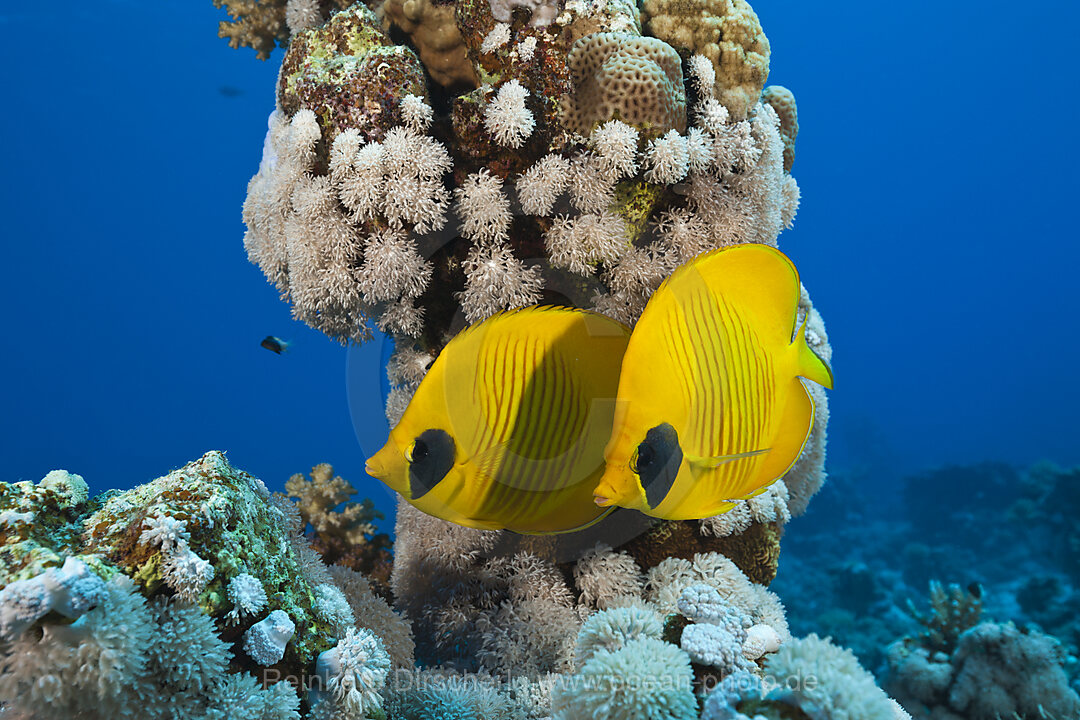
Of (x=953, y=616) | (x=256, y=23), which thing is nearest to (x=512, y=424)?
(x=256, y=23)

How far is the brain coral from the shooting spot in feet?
8.63

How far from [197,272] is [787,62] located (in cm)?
7599

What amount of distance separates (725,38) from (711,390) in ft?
8.12

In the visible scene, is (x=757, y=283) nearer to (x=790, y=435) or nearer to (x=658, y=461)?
(x=790, y=435)

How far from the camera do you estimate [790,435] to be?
42.3 inches

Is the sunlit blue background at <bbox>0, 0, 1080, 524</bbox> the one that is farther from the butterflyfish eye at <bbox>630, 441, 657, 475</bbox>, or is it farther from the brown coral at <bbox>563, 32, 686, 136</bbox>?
the butterflyfish eye at <bbox>630, 441, 657, 475</bbox>

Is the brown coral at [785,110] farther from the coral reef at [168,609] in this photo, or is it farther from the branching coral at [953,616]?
the branching coral at [953,616]

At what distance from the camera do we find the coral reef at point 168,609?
93 centimetres

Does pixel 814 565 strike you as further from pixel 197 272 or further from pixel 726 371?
pixel 197 272

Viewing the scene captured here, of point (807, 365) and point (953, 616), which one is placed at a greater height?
point (953, 616)

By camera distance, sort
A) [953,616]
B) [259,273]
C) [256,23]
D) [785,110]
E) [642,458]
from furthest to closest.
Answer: [259,273] → [953,616] → [256,23] → [785,110] → [642,458]

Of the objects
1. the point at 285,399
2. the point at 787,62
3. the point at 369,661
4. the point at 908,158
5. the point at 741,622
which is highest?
the point at 787,62

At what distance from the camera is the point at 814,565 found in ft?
44.2

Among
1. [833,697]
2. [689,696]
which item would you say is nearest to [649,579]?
[689,696]
